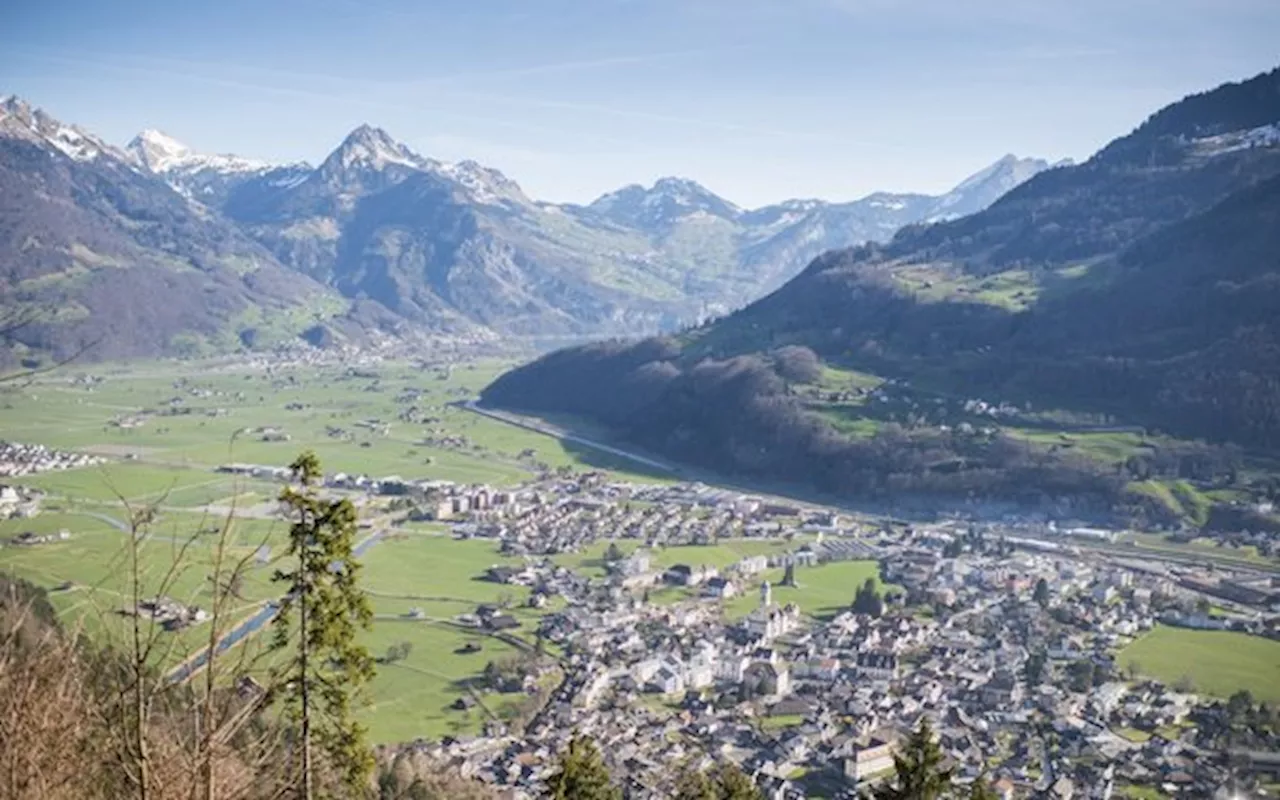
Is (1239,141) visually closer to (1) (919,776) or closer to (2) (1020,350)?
(2) (1020,350)

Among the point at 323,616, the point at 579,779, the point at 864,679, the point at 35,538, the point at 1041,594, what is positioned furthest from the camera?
the point at 35,538

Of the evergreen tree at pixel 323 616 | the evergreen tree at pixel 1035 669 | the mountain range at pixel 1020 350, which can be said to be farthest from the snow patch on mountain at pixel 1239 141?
the evergreen tree at pixel 323 616

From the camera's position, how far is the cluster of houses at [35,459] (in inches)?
2766

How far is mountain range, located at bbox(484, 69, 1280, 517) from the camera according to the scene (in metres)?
69.8

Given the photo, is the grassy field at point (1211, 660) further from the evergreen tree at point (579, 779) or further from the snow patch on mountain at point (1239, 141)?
the snow patch on mountain at point (1239, 141)

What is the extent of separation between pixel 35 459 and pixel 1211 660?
2971 inches

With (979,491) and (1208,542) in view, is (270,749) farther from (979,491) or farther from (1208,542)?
(979,491)

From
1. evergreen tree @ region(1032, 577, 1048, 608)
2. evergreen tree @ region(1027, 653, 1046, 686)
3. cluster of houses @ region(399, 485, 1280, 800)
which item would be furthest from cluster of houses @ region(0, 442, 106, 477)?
evergreen tree @ region(1027, 653, 1046, 686)

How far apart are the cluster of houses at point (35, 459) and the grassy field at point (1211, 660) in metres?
65.2

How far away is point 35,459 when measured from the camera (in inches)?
2874

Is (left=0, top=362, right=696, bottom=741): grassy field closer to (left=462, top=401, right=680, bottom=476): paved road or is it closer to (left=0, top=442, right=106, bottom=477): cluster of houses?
(left=0, top=442, right=106, bottom=477): cluster of houses

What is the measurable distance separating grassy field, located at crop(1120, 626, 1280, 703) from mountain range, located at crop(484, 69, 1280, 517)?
21.3 metres

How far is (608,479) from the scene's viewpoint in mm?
76250

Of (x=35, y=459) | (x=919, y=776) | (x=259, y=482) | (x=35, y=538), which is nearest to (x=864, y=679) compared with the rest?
(x=919, y=776)
